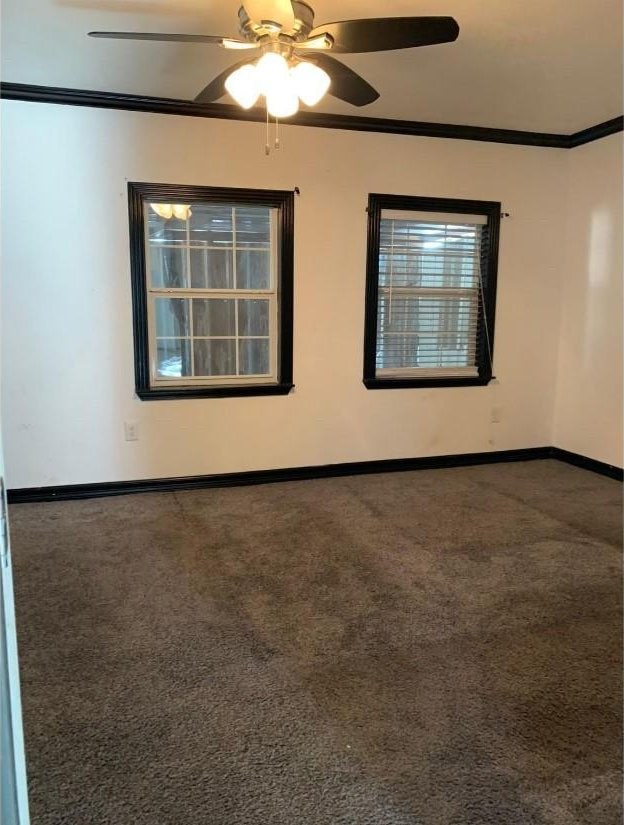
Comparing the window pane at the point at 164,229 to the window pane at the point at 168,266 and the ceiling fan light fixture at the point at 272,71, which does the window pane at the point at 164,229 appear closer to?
the window pane at the point at 168,266

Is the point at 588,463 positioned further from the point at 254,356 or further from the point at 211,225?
the point at 211,225

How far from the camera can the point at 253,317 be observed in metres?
4.18

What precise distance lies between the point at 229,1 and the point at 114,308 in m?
1.91

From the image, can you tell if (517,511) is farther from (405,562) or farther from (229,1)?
(229,1)

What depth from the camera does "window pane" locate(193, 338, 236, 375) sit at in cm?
412

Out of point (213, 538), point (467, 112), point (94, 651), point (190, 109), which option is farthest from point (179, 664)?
point (467, 112)

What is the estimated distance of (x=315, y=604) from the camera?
2.58m

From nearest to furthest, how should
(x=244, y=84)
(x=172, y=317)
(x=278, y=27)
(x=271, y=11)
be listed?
(x=271, y=11) < (x=278, y=27) < (x=244, y=84) < (x=172, y=317)

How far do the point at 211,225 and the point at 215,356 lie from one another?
873 mm

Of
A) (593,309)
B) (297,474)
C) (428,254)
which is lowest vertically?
(297,474)

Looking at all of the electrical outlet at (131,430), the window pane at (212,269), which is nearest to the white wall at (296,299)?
the electrical outlet at (131,430)

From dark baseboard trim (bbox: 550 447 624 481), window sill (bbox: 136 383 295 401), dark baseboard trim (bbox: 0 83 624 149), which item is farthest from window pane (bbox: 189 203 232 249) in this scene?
dark baseboard trim (bbox: 550 447 624 481)

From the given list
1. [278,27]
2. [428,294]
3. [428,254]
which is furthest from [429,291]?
[278,27]

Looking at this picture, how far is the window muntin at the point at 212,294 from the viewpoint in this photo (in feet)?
13.0
